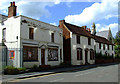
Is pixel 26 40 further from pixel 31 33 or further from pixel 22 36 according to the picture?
pixel 31 33

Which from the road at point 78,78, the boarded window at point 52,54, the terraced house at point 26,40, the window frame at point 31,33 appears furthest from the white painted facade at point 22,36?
the road at point 78,78

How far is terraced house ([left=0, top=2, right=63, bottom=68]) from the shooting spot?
59.6 ft

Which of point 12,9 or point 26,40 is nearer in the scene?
point 26,40

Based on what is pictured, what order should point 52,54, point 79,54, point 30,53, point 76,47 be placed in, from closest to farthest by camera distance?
point 30,53 < point 52,54 < point 76,47 < point 79,54

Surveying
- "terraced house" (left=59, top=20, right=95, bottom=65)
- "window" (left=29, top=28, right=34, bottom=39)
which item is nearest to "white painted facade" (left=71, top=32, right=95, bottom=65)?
"terraced house" (left=59, top=20, right=95, bottom=65)

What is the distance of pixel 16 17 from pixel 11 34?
2.30 meters

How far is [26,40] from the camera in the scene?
18.9 meters

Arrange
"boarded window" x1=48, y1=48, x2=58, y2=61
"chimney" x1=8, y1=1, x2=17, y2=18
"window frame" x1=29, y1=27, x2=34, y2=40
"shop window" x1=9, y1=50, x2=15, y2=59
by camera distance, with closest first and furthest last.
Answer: "shop window" x1=9, y1=50, x2=15, y2=59 < "chimney" x1=8, y1=1, x2=17, y2=18 < "window frame" x1=29, y1=27, x2=34, y2=40 < "boarded window" x1=48, y1=48, x2=58, y2=61

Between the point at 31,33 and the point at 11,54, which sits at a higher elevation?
the point at 31,33

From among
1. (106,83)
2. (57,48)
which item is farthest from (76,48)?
(106,83)

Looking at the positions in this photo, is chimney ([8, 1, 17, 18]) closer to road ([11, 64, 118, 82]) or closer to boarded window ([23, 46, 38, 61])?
boarded window ([23, 46, 38, 61])

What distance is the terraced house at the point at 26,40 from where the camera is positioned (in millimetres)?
18156

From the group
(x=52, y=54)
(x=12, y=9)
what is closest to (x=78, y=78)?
(x=52, y=54)

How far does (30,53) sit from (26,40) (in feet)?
5.94
